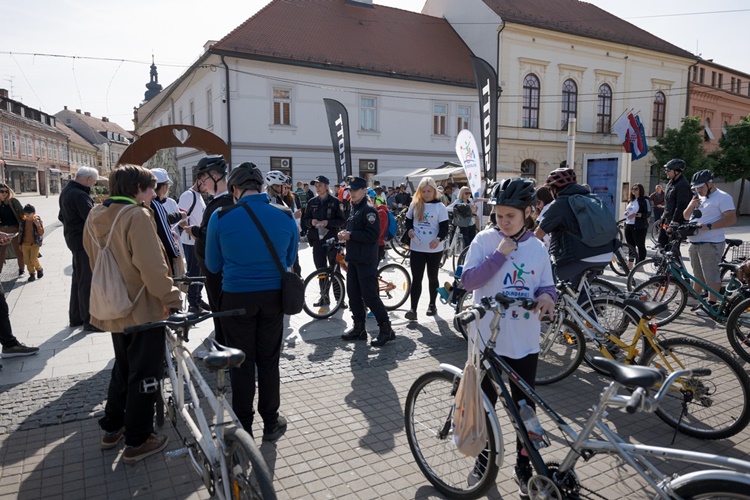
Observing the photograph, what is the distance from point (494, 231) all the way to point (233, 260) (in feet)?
5.39

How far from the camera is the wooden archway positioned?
9742 millimetres

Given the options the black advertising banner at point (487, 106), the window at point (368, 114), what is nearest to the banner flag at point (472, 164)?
the black advertising banner at point (487, 106)

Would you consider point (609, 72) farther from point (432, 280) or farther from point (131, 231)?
point (131, 231)

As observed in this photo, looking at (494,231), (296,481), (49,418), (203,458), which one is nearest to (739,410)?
(494,231)

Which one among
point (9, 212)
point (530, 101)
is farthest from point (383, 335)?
point (530, 101)

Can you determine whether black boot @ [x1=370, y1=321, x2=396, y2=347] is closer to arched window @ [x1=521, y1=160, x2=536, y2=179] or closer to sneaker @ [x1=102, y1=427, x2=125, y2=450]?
sneaker @ [x1=102, y1=427, x2=125, y2=450]

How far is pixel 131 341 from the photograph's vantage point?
3.31 m

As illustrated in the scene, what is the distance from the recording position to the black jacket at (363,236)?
19.3ft

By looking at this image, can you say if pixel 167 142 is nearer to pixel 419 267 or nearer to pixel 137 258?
pixel 419 267

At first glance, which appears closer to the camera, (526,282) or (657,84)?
(526,282)

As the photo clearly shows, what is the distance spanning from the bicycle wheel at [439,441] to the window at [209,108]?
931 inches

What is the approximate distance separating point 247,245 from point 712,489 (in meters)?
2.63

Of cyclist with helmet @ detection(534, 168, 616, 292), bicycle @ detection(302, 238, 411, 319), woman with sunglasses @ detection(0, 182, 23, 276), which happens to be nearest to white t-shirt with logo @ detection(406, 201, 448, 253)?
bicycle @ detection(302, 238, 411, 319)

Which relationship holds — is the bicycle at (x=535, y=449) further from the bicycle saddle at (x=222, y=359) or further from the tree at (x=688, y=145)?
the tree at (x=688, y=145)
